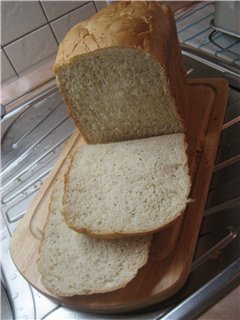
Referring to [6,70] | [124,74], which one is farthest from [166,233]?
[6,70]

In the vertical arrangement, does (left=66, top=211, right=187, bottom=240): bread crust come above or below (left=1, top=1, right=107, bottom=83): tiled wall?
below

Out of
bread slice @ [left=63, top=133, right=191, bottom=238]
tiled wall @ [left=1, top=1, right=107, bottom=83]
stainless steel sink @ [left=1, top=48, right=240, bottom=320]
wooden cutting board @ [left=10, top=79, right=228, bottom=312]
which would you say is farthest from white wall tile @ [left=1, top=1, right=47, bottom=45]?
bread slice @ [left=63, top=133, right=191, bottom=238]

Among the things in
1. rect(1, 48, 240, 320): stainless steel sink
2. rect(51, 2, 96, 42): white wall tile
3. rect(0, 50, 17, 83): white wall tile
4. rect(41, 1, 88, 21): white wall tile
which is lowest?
rect(1, 48, 240, 320): stainless steel sink

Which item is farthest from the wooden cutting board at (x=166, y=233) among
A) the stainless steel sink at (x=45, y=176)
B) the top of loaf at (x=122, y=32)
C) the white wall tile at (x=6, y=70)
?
the white wall tile at (x=6, y=70)

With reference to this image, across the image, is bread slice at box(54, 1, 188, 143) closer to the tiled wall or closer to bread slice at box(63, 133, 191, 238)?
bread slice at box(63, 133, 191, 238)

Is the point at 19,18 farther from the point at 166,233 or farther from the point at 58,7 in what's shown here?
the point at 166,233

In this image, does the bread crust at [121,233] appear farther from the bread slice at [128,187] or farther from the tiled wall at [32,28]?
the tiled wall at [32,28]
